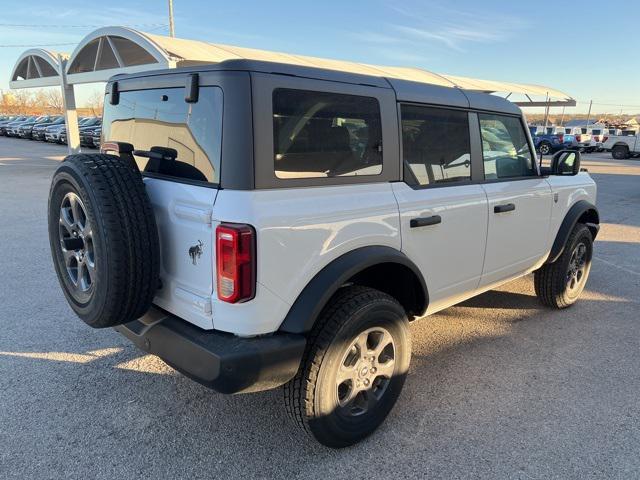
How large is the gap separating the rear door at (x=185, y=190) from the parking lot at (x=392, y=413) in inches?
31.7

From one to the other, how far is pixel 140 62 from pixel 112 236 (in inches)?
615

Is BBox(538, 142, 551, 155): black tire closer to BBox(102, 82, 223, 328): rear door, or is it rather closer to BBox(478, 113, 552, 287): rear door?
BBox(478, 113, 552, 287): rear door

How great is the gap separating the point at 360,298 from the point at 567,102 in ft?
87.1

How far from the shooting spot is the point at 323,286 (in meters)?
2.33

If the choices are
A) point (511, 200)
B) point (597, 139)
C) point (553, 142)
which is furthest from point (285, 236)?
point (597, 139)

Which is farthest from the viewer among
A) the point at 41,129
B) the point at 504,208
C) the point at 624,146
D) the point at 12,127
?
the point at 12,127

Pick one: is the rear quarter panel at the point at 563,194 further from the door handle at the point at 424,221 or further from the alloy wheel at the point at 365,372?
the alloy wheel at the point at 365,372

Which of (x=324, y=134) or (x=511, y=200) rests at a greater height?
(x=324, y=134)

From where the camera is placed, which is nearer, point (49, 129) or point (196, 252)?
point (196, 252)

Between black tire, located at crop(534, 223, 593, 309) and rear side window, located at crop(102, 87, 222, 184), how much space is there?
345 cm

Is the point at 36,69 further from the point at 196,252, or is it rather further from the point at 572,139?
the point at 572,139

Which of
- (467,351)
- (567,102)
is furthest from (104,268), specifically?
(567,102)

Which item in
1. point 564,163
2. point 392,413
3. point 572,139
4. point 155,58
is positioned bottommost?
point 392,413

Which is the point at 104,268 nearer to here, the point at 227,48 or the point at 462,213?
the point at 462,213
